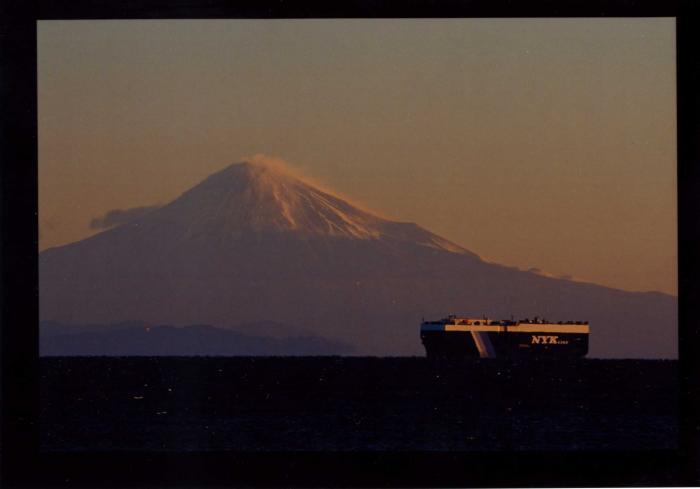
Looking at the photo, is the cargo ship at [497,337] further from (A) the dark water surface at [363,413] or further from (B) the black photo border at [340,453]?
(B) the black photo border at [340,453]

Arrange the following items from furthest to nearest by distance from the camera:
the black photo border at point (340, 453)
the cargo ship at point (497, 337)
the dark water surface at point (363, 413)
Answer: the cargo ship at point (497, 337)
the dark water surface at point (363, 413)
the black photo border at point (340, 453)

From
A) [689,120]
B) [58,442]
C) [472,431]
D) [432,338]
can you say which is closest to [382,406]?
[472,431]

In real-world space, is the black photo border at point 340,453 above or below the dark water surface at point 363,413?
above

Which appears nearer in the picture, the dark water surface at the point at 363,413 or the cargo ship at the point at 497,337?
the dark water surface at the point at 363,413

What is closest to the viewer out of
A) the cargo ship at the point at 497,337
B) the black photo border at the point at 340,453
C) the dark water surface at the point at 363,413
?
the black photo border at the point at 340,453

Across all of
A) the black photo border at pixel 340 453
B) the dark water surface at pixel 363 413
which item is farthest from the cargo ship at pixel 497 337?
the black photo border at pixel 340 453

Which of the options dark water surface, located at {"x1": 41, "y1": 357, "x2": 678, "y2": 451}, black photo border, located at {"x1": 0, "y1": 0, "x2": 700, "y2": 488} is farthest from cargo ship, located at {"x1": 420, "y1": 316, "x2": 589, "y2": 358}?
black photo border, located at {"x1": 0, "y1": 0, "x2": 700, "y2": 488}

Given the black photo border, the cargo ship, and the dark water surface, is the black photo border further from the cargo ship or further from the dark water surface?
the cargo ship
